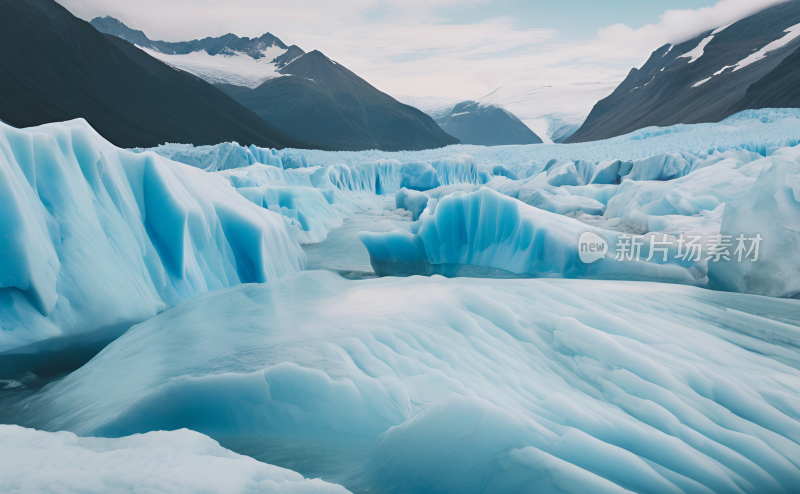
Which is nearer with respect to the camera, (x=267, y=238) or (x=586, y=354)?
(x=586, y=354)

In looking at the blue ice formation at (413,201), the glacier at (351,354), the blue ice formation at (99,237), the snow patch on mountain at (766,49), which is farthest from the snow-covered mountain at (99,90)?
the snow patch on mountain at (766,49)

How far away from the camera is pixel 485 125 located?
117312 millimetres

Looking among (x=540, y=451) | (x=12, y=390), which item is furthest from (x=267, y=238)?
(x=540, y=451)

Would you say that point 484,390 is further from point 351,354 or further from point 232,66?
point 232,66

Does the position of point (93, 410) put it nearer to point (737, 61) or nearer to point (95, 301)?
point (95, 301)

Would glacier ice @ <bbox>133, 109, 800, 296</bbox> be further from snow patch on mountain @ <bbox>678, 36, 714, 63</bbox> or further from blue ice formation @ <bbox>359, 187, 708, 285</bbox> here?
snow patch on mountain @ <bbox>678, 36, 714, 63</bbox>

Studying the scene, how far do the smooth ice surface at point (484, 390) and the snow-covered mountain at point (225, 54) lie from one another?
97.0 metres

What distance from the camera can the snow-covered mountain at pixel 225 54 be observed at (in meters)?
93.1

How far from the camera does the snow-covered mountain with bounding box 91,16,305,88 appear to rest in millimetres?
93125

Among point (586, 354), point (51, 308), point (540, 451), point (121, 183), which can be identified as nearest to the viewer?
point (540, 451)

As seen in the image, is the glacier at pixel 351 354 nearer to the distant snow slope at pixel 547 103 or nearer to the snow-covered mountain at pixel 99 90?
the snow-covered mountain at pixel 99 90

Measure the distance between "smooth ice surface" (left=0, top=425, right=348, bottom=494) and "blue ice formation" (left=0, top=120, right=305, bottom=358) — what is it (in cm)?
174

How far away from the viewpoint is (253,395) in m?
2.09

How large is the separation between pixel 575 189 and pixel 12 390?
40.1ft
